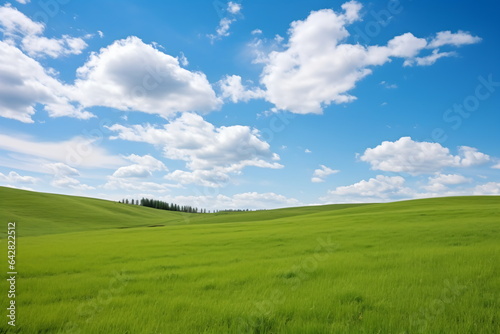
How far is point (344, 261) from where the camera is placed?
10.3 m

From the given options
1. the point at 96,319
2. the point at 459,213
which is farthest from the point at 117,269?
the point at 459,213

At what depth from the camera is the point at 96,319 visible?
5.45 meters

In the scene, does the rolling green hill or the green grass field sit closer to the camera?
the green grass field

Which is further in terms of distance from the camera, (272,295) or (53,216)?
(53,216)

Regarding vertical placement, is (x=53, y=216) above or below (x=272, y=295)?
above

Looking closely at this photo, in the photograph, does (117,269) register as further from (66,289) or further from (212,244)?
(212,244)

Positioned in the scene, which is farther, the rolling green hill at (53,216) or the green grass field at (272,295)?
the rolling green hill at (53,216)

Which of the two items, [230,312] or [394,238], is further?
[394,238]

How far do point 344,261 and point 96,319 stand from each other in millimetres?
7884

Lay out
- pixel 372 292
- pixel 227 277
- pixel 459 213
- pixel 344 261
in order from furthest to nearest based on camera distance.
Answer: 1. pixel 459 213
2. pixel 344 261
3. pixel 227 277
4. pixel 372 292

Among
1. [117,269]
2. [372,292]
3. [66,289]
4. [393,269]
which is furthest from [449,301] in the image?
[117,269]

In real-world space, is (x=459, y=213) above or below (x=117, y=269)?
above

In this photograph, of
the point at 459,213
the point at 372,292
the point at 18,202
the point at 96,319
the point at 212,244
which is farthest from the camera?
the point at 18,202

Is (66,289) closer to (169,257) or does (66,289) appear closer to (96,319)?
(96,319)
